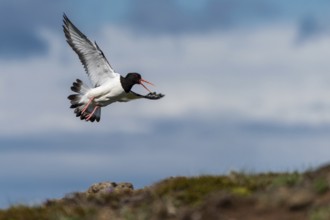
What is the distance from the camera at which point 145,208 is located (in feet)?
44.6

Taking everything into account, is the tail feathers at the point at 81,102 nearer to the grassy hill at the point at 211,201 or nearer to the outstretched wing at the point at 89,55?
the outstretched wing at the point at 89,55

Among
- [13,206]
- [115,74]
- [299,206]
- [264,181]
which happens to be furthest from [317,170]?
[115,74]

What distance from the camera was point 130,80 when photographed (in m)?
30.9

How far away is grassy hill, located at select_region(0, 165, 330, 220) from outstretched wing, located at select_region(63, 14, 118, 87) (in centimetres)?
1310

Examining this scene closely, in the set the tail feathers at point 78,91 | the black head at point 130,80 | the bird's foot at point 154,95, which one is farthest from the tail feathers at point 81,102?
the bird's foot at point 154,95

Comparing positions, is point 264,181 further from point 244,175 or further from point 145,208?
point 145,208

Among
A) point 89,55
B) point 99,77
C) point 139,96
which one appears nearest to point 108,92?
point 99,77

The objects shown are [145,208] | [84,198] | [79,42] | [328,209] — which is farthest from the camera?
[79,42]

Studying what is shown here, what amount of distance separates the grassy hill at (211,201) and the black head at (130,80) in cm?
1284

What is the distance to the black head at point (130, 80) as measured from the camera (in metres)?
30.1

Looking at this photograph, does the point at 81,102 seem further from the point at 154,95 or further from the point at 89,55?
the point at 154,95

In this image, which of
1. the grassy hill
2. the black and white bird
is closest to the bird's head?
the black and white bird

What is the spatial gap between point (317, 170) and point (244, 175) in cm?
192

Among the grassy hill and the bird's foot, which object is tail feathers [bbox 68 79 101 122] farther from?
the grassy hill
